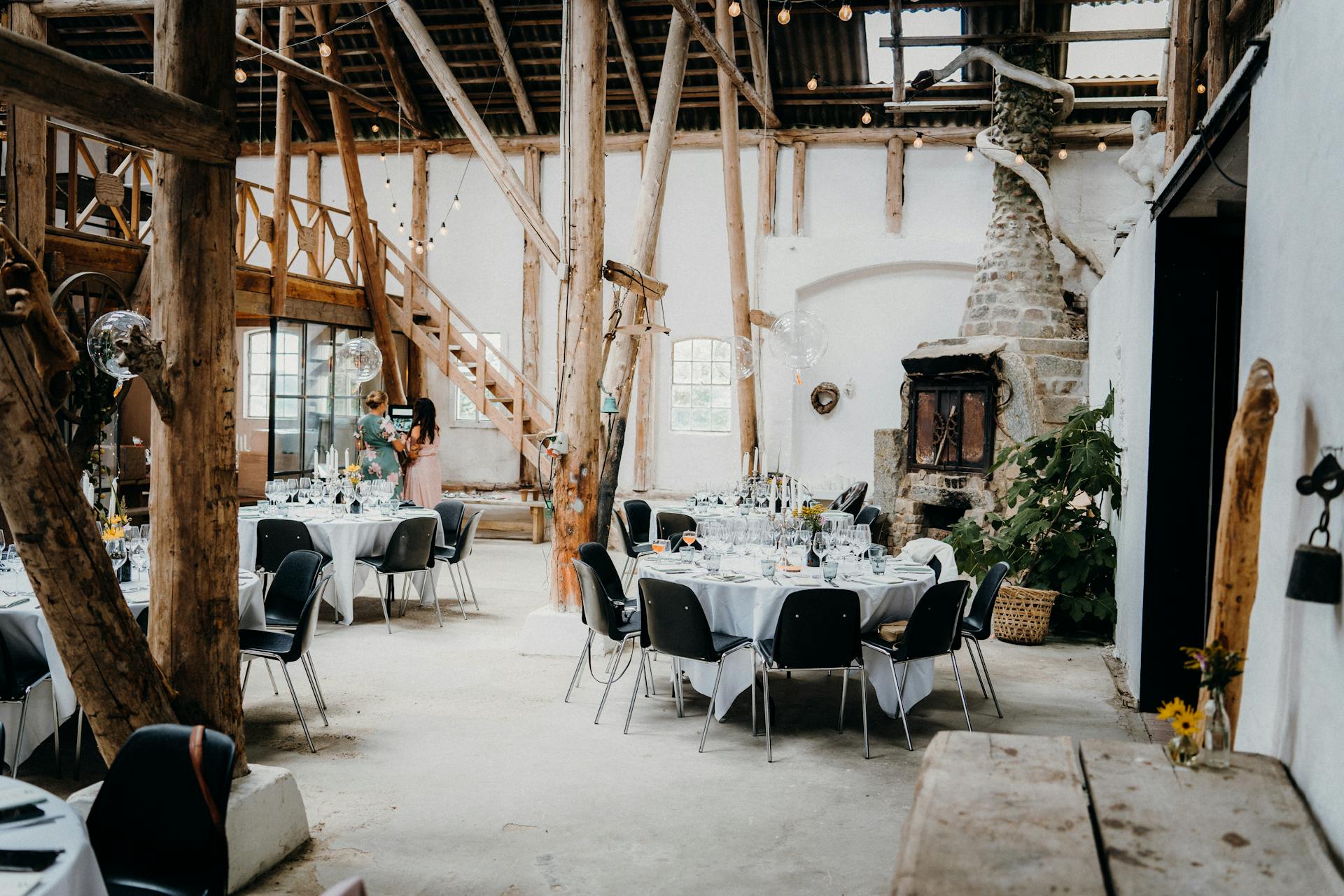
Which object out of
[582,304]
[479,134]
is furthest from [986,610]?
[479,134]

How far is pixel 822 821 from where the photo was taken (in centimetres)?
410

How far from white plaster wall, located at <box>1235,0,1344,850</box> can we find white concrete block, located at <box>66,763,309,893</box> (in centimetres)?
307

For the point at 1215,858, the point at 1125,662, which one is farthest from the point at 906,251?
the point at 1215,858

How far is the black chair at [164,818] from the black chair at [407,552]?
4.57 metres

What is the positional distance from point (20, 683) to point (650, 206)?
5390mm

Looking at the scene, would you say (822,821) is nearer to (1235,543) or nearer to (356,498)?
(1235,543)

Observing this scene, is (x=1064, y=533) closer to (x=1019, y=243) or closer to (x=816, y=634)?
(x=816, y=634)

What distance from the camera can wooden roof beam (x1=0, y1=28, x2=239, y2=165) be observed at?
284cm

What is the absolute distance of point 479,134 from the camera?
28.0 feet

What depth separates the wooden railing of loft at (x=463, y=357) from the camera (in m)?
12.2

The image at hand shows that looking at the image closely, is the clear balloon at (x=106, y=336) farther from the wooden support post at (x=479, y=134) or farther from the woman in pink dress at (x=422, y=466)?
the woman in pink dress at (x=422, y=466)

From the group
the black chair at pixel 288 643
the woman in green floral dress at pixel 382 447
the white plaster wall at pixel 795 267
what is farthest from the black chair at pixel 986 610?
the white plaster wall at pixel 795 267

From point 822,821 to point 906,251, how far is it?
31.1 feet

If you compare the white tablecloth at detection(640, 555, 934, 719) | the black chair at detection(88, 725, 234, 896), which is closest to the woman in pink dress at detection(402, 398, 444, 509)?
the white tablecloth at detection(640, 555, 934, 719)
